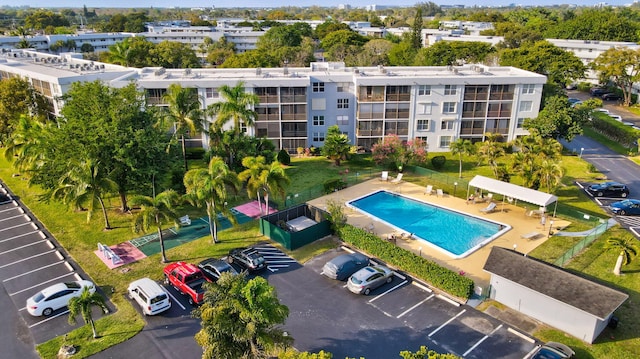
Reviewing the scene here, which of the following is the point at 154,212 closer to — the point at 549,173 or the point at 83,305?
the point at 83,305

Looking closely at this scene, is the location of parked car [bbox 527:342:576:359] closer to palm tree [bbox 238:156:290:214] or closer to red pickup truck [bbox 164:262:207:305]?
red pickup truck [bbox 164:262:207:305]

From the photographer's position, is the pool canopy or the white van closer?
the white van

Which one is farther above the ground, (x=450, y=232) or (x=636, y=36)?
(x=636, y=36)

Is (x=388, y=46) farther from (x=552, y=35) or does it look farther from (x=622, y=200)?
(x=622, y=200)

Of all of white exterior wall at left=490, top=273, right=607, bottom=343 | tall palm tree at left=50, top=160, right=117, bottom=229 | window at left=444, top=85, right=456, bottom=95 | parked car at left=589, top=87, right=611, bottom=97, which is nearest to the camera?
white exterior wall at left=490, top=273, right=607, bottom=343

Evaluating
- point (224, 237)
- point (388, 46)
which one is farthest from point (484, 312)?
point (388, 46)

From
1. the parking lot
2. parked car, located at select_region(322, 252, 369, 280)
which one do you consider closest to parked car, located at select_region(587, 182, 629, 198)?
parked car, located at select_region(322, 252, 369, 280)
